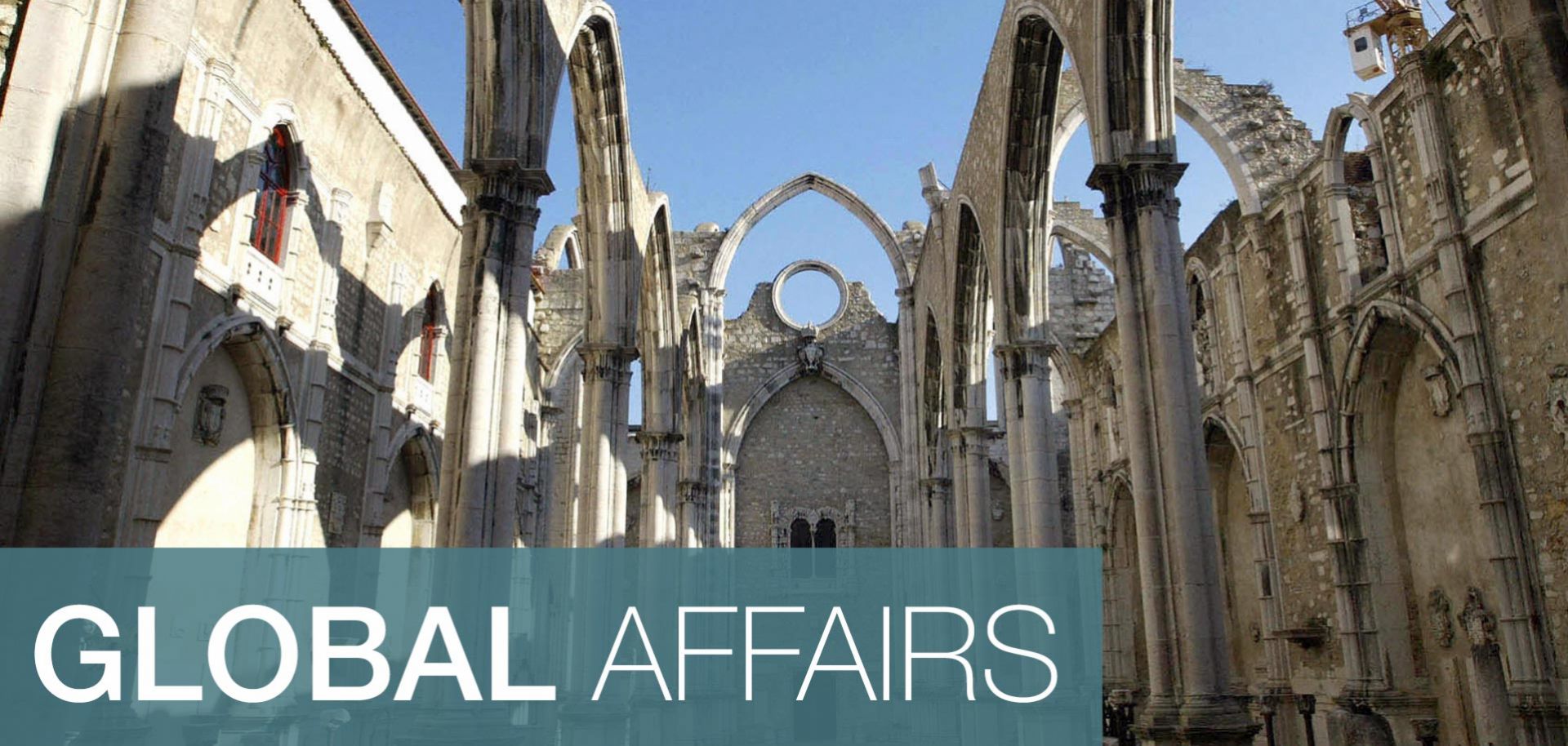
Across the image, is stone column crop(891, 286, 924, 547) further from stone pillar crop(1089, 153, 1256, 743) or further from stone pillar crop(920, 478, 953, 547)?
stone pillar crop(1089, 153, 1256, 743)

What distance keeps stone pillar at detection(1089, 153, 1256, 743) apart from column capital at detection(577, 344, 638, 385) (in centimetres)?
758

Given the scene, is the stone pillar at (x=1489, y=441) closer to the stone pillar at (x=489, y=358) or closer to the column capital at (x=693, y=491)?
the stone pillar at (x=489, y=358)

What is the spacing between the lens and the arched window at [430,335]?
1664 centimetres

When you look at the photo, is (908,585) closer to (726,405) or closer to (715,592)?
(715,592)

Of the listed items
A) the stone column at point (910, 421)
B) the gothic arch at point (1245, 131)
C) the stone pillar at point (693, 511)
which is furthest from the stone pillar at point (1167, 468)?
the stone pillar at point (693, 511)

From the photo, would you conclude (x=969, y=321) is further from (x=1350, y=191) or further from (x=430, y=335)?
(x=430, y=335)

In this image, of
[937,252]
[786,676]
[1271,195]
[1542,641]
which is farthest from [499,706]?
[786,676]

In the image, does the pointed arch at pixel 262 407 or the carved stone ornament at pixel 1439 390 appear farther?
the pointed arch at pixel 262 407

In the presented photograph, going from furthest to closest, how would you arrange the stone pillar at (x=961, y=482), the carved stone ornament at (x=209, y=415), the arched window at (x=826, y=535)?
the arched window at (x=826, y=535) < the stone pillar at (x=961, y=482) < the carved stone ornament at (x=209, y=415)

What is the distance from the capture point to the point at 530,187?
28.4 ft

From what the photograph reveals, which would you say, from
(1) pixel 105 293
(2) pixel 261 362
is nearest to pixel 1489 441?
(1) pixel 105 293

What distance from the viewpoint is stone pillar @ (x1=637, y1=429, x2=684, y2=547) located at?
16859 millimetres

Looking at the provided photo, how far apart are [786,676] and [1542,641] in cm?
1804

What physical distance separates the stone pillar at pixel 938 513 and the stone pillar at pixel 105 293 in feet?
56.9
